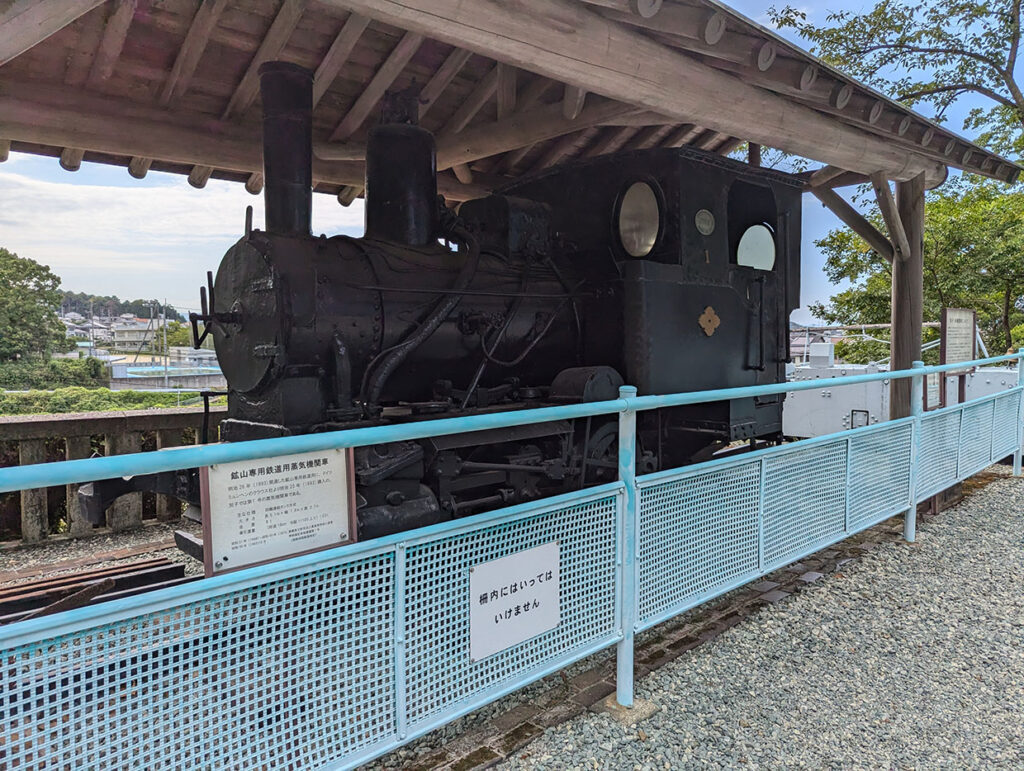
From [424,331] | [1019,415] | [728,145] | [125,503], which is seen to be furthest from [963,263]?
[125,503]

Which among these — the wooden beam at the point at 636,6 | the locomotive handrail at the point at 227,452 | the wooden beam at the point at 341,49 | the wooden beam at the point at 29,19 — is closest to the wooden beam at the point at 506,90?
the wooden beam at the point at 341,49

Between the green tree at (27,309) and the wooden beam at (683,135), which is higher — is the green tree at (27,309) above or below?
below

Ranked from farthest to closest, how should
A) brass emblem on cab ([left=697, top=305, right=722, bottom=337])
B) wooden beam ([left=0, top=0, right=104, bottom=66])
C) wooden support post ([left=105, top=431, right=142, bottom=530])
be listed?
Answer: 1. wooden support post ([left=105, top=431, right=142, bottom=530])
2. brass emblem on cab ([left=697, top=305, right=722, bottom=337])
3. wooden beam ([left=0, top=0, right=104, bottom=66])

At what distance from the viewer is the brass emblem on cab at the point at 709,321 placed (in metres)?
4.71

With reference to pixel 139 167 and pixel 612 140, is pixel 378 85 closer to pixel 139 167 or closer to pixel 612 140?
pixel 139 167

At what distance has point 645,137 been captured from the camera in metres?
6.20

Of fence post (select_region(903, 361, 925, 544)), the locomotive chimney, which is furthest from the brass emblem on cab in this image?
the locomotive chimney

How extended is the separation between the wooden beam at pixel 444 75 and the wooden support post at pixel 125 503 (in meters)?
3.57

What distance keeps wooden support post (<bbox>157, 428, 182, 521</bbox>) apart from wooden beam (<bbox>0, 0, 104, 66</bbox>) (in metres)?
3.95

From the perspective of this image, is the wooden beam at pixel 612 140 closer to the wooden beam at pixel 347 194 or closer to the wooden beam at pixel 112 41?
the wooden beam at pixel 347 194

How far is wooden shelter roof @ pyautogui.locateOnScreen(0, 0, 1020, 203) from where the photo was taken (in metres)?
3.12

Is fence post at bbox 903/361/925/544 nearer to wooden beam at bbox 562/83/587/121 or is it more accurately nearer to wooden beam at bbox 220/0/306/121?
wooden beam at bbox 562/83/587/121

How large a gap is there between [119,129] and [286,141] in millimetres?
1456

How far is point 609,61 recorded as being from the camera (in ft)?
10.6
